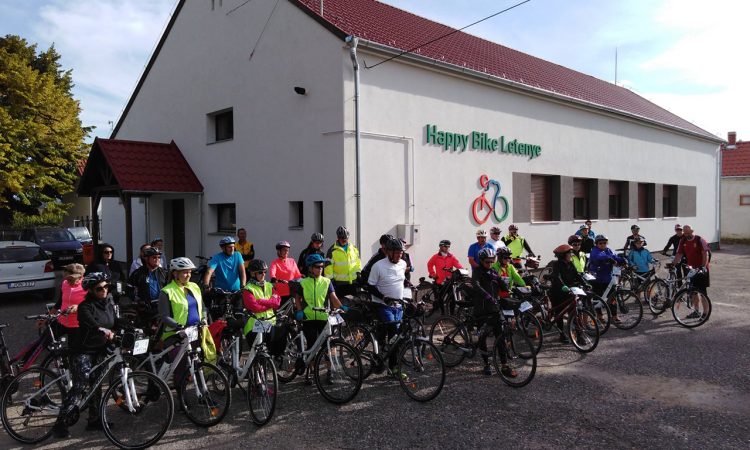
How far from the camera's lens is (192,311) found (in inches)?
200

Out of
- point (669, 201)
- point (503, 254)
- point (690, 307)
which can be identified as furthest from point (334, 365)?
point (669, 201)

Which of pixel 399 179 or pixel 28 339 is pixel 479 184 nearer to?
pixel 399 179

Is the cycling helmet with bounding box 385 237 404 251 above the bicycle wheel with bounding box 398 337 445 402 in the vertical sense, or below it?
above

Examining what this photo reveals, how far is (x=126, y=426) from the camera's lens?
193 inches

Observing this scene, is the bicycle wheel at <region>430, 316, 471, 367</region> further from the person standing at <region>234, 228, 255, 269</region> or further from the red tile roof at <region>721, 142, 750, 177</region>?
the red tile roof at <region>721, 142, 750, 177</region>

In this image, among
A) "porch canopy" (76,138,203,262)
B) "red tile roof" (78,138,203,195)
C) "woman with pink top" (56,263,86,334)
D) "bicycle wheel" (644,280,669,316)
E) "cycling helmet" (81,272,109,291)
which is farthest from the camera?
"red tile roof" (78,138,203,195)

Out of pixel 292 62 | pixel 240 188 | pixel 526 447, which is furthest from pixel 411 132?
pixel 526 447

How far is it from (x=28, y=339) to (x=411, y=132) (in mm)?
8319

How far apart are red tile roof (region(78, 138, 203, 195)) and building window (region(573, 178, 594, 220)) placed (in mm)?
11974

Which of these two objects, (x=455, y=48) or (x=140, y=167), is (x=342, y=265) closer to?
(x=140, y=167)

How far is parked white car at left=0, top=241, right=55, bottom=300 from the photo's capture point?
441 inches

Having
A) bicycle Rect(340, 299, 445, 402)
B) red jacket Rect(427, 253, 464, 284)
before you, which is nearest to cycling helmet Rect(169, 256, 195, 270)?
bicycle Rect(340, 299, 445, 402)

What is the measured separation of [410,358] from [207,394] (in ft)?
7.00

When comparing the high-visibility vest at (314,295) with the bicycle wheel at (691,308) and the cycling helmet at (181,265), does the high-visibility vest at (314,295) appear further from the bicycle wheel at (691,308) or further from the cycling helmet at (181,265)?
the bicycle wheel at (691,308)
